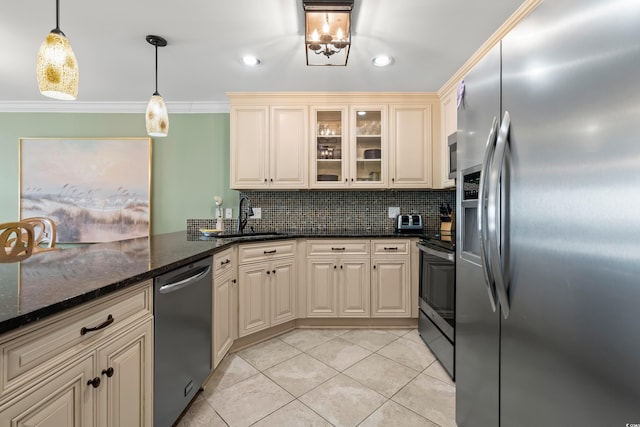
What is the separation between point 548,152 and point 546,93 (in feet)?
0.56

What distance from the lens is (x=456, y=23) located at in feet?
5.86

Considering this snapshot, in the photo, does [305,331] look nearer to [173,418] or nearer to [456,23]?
[173,418]

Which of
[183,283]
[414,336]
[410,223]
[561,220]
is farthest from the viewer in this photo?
[410,223]

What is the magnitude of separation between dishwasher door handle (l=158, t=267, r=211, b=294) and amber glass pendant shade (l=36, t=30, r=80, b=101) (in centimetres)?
99

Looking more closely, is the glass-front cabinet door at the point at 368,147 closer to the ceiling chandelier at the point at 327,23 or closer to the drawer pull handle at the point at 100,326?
the ceiling chandelier at the point at 327,23

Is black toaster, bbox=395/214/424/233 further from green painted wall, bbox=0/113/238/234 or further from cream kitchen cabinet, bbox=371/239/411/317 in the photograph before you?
green painted wall, bbox=0/113/238/234

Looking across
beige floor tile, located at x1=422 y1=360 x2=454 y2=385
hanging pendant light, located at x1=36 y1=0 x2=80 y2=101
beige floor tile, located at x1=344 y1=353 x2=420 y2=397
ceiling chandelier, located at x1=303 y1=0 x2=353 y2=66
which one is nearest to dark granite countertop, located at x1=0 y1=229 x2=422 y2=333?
hanging pendant light, located at x1=36 y1=0 x2=80 y2=101

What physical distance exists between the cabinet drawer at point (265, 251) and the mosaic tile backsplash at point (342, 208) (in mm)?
627

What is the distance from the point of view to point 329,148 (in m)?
2.96

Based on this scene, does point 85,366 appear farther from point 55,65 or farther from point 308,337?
point 308,337


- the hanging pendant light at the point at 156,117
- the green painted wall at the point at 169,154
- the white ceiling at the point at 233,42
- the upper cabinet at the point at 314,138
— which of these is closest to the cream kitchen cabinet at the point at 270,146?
the upper cabinet at the point at 314,138

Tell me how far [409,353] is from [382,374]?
0.40 m

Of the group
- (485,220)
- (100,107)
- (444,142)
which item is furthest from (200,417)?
(100,107)

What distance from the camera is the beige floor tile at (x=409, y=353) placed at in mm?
2047
